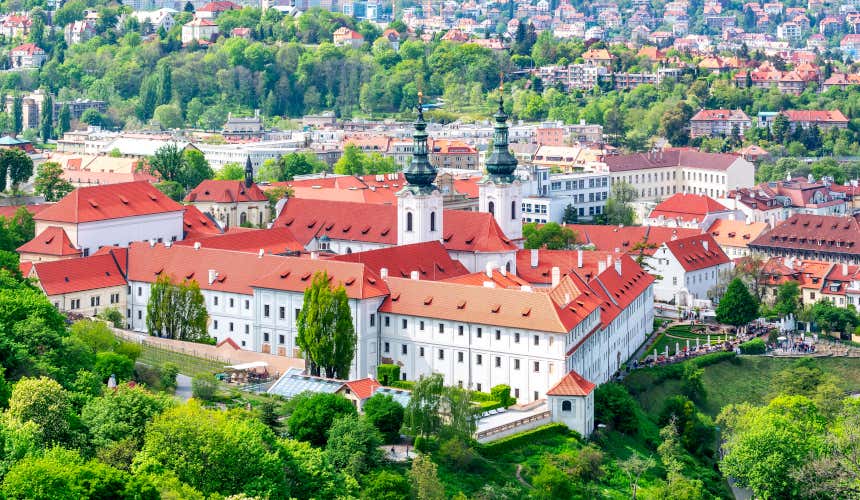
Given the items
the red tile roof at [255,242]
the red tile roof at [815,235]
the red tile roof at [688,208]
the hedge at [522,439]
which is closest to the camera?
the hedge at [522,439]

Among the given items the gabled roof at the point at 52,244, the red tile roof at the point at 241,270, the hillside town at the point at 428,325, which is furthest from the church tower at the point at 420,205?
the gabled roof at the point at 52,244

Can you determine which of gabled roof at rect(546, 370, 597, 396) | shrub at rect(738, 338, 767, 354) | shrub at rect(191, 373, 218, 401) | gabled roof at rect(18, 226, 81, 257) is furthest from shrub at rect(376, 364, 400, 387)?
gabled roof at rect(18, 226, 81, 257)

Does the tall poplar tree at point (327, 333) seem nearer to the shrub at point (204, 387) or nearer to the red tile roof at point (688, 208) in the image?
the shrub at point (204, 387)

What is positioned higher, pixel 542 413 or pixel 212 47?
pixel 212 47

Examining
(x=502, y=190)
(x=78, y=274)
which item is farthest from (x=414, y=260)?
(x=78, y=274)

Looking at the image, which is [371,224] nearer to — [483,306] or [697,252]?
[697,252]

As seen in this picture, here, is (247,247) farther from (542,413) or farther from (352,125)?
(352,125)

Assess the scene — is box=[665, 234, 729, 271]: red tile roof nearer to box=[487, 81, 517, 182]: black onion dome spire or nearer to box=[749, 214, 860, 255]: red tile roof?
box=[749, 214, 860, 255]: red tile roof

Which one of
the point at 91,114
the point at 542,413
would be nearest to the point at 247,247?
the point at 542,413
